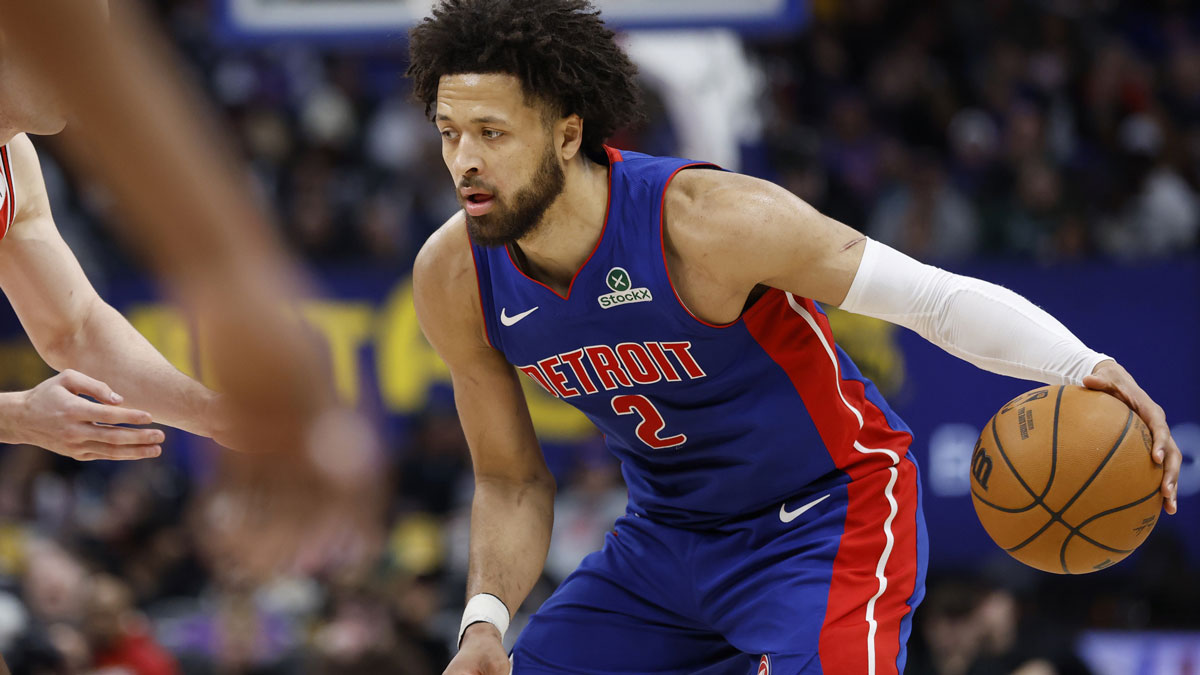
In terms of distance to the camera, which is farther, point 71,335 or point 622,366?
point 71,335

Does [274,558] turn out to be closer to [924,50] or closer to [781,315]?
[781,315]

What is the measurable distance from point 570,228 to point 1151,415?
1609 mm

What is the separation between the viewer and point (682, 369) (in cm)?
369

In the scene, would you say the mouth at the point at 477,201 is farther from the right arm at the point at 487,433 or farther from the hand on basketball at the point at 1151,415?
the hand on basketball at the point at 1151,415

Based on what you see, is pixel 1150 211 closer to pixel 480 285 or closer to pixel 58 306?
pixel 480 285

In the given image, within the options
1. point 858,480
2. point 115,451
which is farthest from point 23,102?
point 858,480

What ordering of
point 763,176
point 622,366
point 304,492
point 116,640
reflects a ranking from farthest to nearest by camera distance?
point 763,176 → point 116,640 → point 622,366 → point 304,492

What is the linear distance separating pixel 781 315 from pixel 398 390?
247 inches

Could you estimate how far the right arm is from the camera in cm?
389

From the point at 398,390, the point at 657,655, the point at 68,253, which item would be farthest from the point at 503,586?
the point at 398,390

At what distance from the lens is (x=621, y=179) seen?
377 centimetres

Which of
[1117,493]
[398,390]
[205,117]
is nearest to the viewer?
[205,117]

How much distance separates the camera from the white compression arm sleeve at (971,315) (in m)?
3.57

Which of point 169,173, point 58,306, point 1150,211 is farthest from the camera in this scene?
point 1150,211
